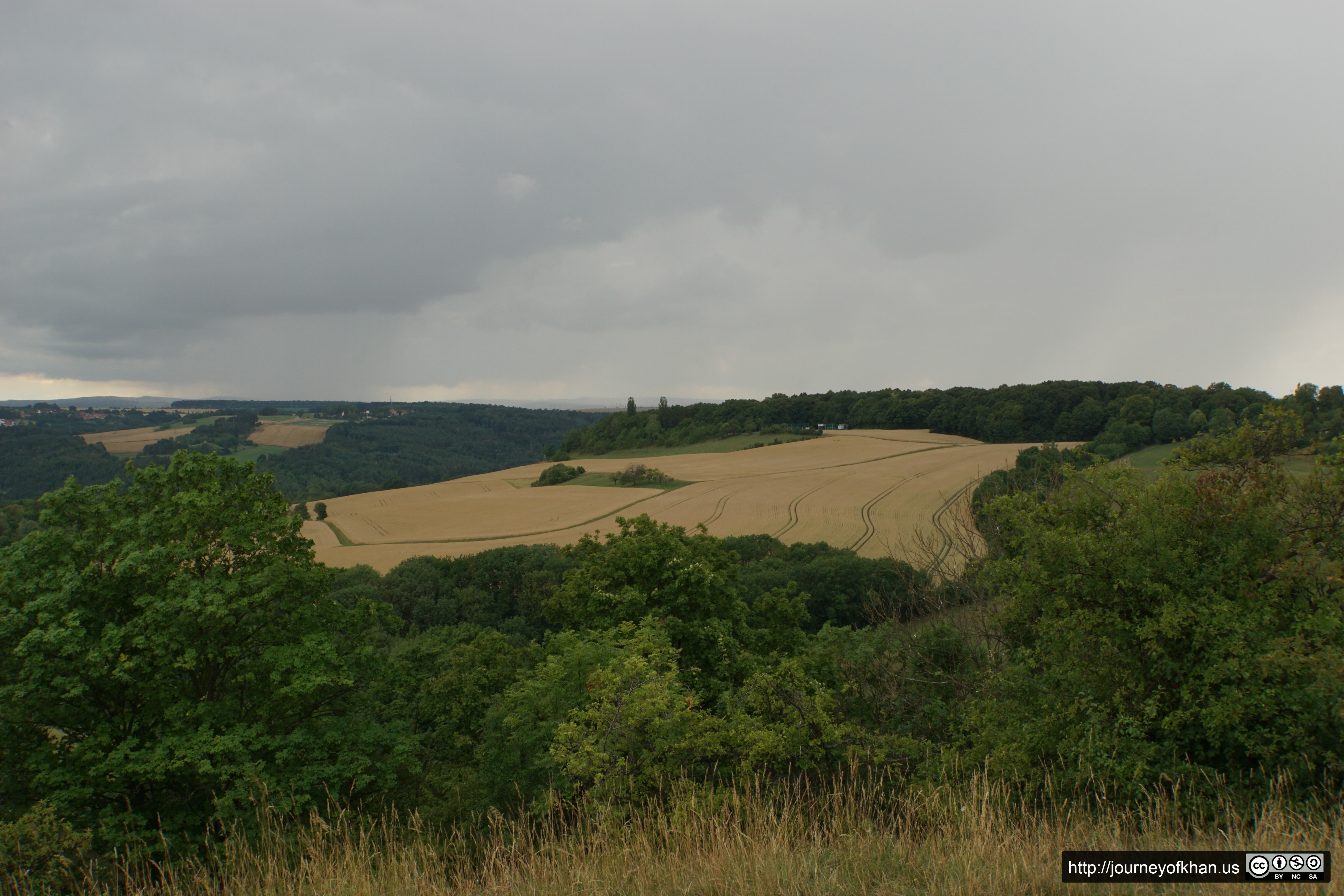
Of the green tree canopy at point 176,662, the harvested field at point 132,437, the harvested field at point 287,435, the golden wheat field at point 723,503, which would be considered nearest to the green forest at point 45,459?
the harvested field at point 132,437

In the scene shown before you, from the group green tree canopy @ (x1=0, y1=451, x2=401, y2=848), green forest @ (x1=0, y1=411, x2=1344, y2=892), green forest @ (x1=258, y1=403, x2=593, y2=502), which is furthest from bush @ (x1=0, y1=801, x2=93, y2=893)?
green forest @ (x1=258, y1=403, x2=593, y2=502)

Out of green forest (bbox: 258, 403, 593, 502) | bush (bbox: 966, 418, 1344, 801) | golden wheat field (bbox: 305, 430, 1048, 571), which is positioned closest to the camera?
bush (bbox: 966, 418, 1344, 801)

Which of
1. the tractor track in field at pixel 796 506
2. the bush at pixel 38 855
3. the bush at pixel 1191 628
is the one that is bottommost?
the tractor track in field at pixel 796 506

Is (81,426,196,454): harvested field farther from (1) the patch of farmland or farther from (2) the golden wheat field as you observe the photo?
(2) the golden wheat field

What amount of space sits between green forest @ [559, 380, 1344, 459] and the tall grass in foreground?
19717 millimetres

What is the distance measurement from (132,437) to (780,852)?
16934cm

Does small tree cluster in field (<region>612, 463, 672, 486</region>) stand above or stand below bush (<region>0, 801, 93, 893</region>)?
below

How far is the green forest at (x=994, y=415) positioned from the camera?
208 feet

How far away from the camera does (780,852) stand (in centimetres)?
479

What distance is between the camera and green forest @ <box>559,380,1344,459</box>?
63.2 meters

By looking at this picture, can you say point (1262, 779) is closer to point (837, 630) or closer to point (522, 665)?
point (837, 630)

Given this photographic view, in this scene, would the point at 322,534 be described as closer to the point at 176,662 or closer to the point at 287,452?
the point at 176,662

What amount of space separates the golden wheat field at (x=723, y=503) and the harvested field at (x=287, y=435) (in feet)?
257

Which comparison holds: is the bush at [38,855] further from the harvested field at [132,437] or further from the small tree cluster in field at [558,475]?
the harvested field at [132,437]
